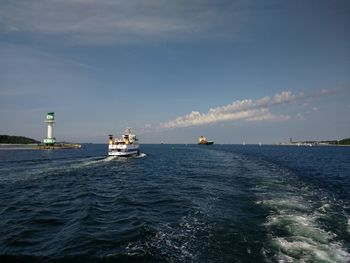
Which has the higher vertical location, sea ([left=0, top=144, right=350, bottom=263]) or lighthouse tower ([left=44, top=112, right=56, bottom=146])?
lighthouse tower ([left=44, top=112, right=56, bottom=146])

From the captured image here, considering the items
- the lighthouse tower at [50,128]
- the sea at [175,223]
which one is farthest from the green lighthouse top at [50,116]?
the sea at [175,223]

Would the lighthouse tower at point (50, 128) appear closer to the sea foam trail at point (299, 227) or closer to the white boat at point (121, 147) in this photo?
the white boat at point (121, 147)

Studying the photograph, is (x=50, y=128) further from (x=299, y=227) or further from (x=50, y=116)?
(x=299, y=227)

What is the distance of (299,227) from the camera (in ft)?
59.6

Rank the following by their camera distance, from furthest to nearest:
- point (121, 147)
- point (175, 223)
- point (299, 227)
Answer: point (121, 147)
point (175, 223)
point (299, 227)

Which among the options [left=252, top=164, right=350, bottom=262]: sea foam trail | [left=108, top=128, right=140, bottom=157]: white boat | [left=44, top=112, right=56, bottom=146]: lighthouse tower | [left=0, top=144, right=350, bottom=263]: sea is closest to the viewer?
[left=252, top=164, right=350, bottom=262]: sea foam trail

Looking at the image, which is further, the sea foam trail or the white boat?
the white boat

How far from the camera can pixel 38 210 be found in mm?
23141

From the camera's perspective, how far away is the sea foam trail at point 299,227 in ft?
45.8

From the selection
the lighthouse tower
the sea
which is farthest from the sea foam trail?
the lighthouse tower

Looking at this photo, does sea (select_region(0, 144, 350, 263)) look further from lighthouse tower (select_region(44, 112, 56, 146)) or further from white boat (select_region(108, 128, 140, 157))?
lighthouse tower (select_region(44, 112, 56, 146))

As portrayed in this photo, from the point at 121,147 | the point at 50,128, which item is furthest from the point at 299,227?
the point at 50,128

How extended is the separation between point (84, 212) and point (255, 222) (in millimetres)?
12827

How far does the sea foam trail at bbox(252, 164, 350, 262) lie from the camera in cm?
1396
